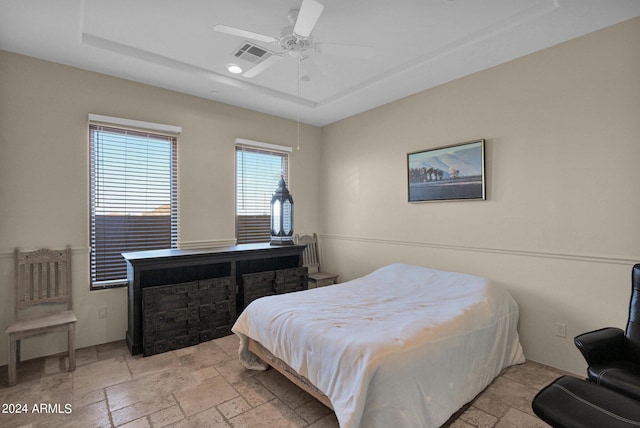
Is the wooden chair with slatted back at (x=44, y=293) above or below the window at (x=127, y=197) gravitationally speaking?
below

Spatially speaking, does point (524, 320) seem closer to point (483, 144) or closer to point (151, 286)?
point (483, 144)

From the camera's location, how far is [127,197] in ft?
11.3

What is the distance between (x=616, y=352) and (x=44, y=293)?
179 inches

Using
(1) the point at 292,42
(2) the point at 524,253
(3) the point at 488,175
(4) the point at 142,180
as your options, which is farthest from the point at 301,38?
(2) the point at 524,253

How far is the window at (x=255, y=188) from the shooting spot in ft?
14.2

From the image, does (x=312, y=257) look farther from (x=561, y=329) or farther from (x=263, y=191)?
(x=561, y=329)

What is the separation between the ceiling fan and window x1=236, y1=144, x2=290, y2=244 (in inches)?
67.8

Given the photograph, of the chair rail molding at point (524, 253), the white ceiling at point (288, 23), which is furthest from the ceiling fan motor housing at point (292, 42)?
the chair rail molding at point (524, 253)

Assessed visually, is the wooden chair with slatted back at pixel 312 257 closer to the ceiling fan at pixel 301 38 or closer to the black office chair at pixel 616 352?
the ceiling fan at pixel 301 38

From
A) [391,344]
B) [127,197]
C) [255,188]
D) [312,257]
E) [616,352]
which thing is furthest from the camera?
[312,257]

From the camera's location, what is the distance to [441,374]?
198cm

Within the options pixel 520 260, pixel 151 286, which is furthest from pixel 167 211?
pixel 520 260

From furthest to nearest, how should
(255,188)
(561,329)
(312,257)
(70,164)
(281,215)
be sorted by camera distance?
(312,257), (255,188), (281,215), (70,164), (561,329)

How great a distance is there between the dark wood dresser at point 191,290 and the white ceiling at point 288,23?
1909 mm
